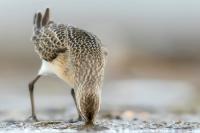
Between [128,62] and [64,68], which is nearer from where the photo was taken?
[64,68]

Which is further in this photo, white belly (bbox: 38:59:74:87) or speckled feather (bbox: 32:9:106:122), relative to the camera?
white belly (bbox: 38:59:74:87)

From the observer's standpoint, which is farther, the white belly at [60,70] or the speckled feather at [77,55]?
the white belly at [60,70]

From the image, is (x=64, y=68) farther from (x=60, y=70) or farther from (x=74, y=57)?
(x=74, y=57)

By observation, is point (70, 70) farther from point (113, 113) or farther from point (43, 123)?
point (113, 113)

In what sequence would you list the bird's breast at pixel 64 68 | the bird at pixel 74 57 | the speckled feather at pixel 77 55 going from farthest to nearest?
1. the bird's breast at pixel 64 68
2. the bird at pixel 74 57
3. the speckled feather at pixel 77 55

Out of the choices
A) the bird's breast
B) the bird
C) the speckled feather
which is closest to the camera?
the speckled feather

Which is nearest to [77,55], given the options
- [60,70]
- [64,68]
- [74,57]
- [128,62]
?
[74,57]

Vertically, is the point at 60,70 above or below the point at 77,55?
below

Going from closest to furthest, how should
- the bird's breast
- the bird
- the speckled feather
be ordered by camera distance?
the speckled feather < the bird < the bird's breast

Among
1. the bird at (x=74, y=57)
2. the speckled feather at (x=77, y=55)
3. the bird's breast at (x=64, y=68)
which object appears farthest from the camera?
the bird's breast at (x=64, y=68)
